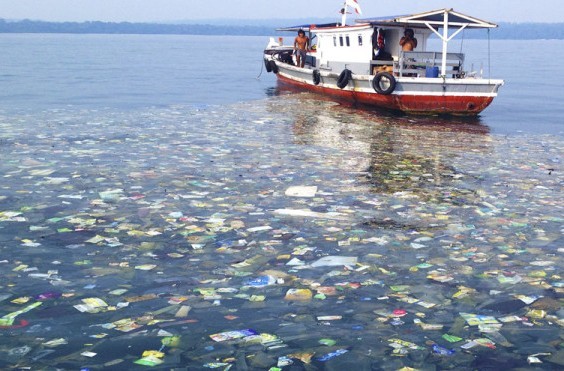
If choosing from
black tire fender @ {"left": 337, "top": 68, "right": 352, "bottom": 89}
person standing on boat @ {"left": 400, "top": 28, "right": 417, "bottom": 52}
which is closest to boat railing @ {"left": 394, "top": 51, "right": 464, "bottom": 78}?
person standing on boat @ {"left": 400, "top": 28, "right": 417, "bottom": 52}

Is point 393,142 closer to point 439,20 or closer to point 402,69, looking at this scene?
point 402,69

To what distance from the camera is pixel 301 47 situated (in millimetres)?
34281

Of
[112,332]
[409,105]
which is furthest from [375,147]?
[112,332]

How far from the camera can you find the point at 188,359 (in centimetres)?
520

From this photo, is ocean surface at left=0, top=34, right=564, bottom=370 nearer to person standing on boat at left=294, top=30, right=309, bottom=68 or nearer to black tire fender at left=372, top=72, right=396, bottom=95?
black tire fender at left=372, top=72, right=396, bottom=95

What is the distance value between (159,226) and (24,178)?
3.81 metres

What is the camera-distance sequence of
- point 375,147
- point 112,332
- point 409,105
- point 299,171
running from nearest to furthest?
point 112,332 < point 299,171 < point 375,147 < point 409,105

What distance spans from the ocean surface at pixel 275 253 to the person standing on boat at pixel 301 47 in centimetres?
1718

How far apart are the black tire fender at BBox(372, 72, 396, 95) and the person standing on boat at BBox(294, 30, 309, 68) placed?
32.9ft

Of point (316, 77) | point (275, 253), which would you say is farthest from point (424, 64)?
point (275, 253)

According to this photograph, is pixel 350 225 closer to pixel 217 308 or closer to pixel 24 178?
pixel 217 308

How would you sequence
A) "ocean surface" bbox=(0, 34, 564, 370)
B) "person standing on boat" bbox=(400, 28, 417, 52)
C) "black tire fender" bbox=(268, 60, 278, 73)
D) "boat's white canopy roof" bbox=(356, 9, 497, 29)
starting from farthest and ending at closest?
"black tire fender" bbox=(268, 60, 278, 73) < "person standing on boat" bbox=(400, 28, 417, 52) < "boat's white canopy roof" bbox=(356, 9, 497, 29) < "ocean surface" bbox=(0, 34, 564, 370)

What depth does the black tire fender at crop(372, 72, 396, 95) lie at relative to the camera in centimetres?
2236

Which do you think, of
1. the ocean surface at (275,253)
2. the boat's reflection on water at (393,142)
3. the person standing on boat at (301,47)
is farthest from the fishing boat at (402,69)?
the ocean surface at (275,253)
